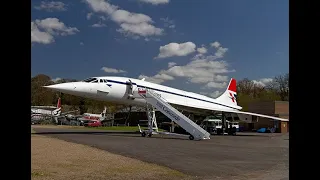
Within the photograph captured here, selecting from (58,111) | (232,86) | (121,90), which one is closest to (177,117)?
(121,90)

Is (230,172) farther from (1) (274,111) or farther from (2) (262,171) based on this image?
(1) (274,111)

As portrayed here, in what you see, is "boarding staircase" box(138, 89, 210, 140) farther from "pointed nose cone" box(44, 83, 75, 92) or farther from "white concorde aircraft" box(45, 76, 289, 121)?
"pointed nose cone" box(44, 83, 75, 92)

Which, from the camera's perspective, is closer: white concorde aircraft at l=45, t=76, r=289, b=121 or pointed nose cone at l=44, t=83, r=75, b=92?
pointed nose cone at l=44, t=83, r=75, b=92

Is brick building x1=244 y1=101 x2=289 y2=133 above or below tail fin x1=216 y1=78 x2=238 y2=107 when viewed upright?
below

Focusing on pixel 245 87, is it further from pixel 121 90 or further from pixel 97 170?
pixel 97 170

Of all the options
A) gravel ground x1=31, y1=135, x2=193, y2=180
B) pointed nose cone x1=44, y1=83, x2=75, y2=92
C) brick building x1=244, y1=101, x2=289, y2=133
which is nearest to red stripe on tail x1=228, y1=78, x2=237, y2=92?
brick building x1=244, y1=101, x2=289, y2=133

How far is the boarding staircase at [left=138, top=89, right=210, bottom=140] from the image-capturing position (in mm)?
25359

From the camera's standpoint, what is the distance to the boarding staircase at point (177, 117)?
25359 mm

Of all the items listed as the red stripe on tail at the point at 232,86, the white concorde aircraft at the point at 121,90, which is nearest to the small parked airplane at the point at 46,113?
the red stripe on tail at the point at 232,86

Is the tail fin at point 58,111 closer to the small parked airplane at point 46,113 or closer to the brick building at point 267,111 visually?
the small parked airplane at point 46,113

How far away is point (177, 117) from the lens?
26.1 meters
